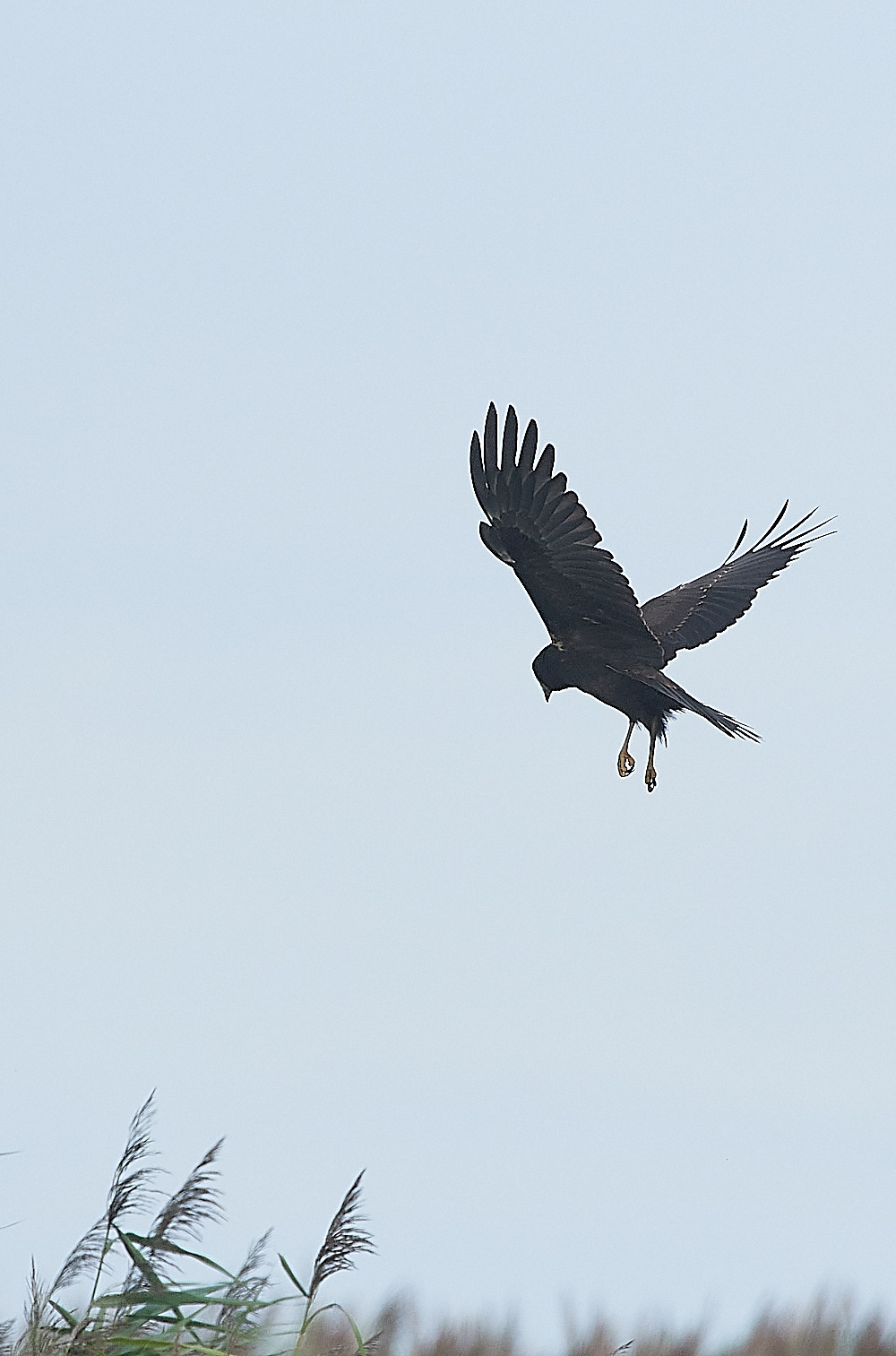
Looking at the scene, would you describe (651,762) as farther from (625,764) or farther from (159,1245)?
(159,1245)

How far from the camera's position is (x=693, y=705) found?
699cm

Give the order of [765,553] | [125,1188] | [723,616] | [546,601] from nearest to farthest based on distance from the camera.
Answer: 1. [125,1188]
2. [546,601]
3. [723,616]
4. [765,553]

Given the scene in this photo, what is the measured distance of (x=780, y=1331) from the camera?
5.84 m

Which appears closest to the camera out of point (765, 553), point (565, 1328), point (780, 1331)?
point (565, 1328)

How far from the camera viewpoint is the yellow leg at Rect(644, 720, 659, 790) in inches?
303

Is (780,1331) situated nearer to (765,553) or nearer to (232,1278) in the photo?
(232,1278)

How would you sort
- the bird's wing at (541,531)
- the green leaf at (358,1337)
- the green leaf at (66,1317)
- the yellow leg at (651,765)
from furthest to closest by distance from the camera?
the yellow leg at (651,765) → the bird's wing at (541,531) → the green leaf at (66,1317) → the green leaf at (358,1337)

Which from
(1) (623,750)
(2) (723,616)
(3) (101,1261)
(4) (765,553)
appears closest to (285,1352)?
(3) (101,1261)

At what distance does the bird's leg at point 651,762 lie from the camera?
25.3 feet

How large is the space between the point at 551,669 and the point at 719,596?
5.42ft

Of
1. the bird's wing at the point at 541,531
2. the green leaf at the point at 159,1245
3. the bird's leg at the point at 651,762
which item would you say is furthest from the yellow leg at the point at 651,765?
the green leaf at the point at 159,1245

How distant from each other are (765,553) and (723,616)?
96 centimetres

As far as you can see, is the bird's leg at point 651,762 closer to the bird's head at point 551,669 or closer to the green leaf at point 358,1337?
the bird's head at point 551,669

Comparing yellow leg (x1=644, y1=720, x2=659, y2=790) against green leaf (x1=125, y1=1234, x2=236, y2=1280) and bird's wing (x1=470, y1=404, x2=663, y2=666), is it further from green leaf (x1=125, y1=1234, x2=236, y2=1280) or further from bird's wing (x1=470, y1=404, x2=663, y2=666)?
green leaf (x1=125, y1=1234, x2=236, y2=1280)
